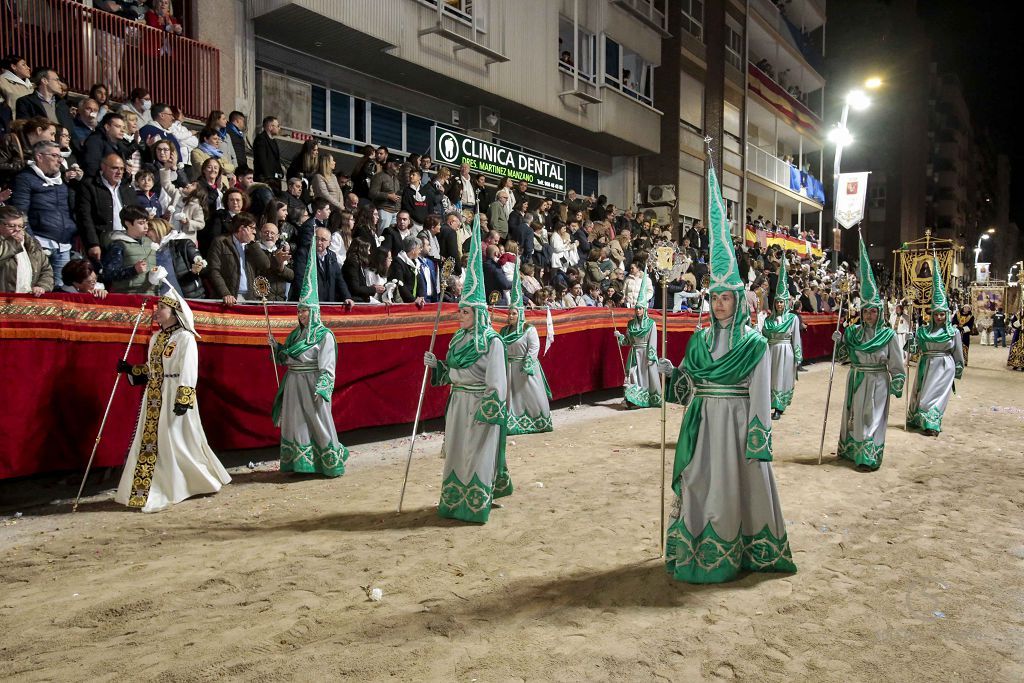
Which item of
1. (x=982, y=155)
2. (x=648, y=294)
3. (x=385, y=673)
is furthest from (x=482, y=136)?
(x=982, y=155)

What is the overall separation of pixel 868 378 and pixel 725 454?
16.5 ft

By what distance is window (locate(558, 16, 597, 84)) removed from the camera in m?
21.8

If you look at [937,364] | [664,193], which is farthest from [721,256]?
[664,193]

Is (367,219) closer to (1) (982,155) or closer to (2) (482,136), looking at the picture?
(2) (482,136)

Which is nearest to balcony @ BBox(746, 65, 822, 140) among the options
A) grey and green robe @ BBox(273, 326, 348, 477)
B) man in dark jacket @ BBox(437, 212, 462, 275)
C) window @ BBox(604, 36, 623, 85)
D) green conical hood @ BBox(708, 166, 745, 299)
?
window @ BBox(604, 36, 623, 85)

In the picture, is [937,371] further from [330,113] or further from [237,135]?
[330,113]

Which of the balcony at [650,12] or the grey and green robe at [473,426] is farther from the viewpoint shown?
the balcony at [650,12]

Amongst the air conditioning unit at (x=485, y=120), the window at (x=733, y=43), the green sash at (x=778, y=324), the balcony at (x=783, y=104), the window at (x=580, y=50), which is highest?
the window at (x=733, y=43)

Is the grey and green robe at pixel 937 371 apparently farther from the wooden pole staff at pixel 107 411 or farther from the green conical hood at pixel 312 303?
the wooden pole staff at pixel 107 411

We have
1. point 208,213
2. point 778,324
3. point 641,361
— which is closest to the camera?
point 208,213

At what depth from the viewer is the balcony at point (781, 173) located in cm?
3272

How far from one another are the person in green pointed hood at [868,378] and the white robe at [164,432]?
7.49 metres

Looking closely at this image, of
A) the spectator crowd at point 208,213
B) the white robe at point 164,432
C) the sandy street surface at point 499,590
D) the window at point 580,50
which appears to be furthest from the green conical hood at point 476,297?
the window at point 580,50

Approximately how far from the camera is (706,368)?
506 centimetres
